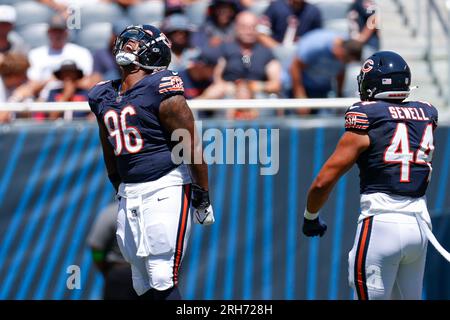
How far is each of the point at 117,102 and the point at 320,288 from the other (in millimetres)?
2615

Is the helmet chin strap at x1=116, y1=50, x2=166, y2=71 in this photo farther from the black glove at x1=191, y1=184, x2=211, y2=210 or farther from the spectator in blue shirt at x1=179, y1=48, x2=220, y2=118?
the spectator in blue shirt at x1=179, y1=48, x2=220, y2=118

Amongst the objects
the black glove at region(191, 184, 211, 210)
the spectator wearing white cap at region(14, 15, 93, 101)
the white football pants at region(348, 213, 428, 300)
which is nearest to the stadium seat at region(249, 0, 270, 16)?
the spectator wearing white cap at region(14, 15, 93, 101)

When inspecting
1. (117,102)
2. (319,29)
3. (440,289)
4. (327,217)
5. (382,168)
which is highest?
(319,29)

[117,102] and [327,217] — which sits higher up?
[117,102]

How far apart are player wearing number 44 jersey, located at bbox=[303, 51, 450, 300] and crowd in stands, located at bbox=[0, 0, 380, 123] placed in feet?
7.82

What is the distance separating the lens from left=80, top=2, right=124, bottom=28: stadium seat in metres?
9.59

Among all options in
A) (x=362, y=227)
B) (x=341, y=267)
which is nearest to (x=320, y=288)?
(x=341, y=267)

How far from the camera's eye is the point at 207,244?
7320mm

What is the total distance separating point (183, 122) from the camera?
5297 mm

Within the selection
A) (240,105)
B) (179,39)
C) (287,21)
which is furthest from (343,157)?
(287,21)

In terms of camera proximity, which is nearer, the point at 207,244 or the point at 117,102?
the point at 117,102
